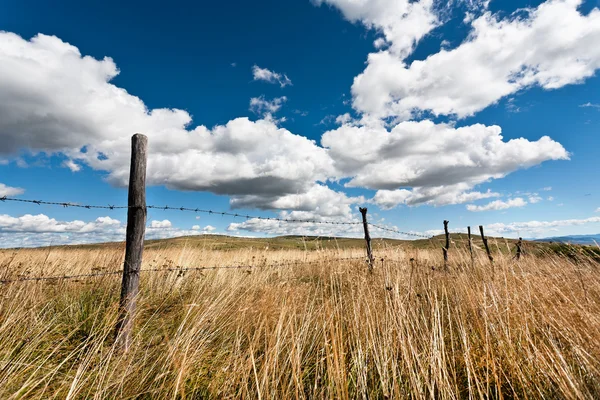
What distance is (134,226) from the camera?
3.34 m

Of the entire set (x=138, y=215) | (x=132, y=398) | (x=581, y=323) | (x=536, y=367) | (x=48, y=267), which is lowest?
(x=132, y=398)

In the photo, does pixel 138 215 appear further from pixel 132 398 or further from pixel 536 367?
pixel 536 367

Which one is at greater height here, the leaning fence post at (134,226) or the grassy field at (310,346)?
the leaning fence post at (134,226)

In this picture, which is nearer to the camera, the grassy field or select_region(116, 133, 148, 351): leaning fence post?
the grassy field

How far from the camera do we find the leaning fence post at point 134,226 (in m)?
3.28

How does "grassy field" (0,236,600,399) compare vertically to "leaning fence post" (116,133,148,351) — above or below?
below

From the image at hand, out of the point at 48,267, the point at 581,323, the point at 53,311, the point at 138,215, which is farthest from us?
the point at 48,267

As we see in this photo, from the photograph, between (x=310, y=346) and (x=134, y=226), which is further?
(x=134, y=226)

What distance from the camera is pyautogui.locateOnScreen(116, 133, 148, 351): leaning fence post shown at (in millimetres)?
3279

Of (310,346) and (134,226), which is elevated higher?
(134,226)

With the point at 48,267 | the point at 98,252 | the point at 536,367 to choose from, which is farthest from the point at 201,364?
the point at 98,252

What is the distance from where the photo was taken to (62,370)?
8.92 feet

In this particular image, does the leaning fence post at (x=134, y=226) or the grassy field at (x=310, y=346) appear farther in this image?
the leaning fence post at (x=134, y=226)

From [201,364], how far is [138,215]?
170 cm
